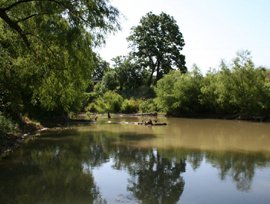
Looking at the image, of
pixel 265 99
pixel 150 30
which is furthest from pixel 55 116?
pixel 150 30

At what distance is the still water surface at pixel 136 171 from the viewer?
33.7 ft

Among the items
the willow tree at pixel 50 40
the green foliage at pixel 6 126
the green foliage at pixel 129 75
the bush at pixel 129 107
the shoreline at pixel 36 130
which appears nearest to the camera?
the willow tree at pixel 50 40

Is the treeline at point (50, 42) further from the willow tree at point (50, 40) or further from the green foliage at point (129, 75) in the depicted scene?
the green foliage at point (129, 75)

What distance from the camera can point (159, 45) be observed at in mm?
61188

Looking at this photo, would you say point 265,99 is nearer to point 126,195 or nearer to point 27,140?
point 27,140

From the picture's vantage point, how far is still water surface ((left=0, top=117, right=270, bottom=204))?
1027cm

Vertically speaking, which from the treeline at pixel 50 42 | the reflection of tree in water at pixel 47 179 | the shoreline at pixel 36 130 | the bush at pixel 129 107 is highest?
the treeline at pixel 50 42

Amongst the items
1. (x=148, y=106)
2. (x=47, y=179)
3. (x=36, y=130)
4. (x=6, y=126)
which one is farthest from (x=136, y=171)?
(x=148, y=106)

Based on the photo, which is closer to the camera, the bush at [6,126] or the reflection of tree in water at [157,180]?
the reflection of tree in water at [157,180]

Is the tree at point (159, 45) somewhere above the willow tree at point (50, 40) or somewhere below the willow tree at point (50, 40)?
above

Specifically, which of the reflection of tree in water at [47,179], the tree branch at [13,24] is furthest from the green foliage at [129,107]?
the tree branch at [13,24]

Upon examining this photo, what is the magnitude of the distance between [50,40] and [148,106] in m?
37.6

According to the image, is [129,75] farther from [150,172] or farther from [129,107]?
[150,172]

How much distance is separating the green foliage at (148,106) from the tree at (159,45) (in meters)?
9.56
